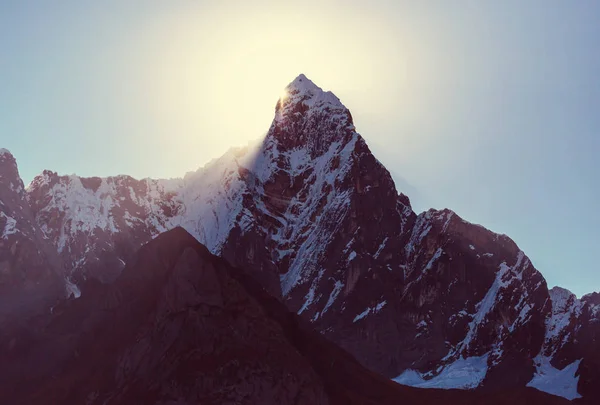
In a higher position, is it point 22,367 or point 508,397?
point 508,397

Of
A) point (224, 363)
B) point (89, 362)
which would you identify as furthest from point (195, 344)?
point (89, 362)

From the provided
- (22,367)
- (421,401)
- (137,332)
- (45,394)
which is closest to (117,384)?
(137,332)

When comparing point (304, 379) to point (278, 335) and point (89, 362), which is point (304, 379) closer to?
point (278, 335)

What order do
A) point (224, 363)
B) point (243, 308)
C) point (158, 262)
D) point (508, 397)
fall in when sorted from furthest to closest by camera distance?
point (508, 397), point (158, 262), point (243, 308), point (224, 363)

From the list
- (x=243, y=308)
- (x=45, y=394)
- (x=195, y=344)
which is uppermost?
(x=243, y=308)

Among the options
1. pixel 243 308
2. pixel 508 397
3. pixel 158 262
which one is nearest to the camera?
pixel 243 308

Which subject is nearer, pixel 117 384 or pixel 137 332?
pixel 117 384

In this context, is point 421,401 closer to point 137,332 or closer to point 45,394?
point 137,332
